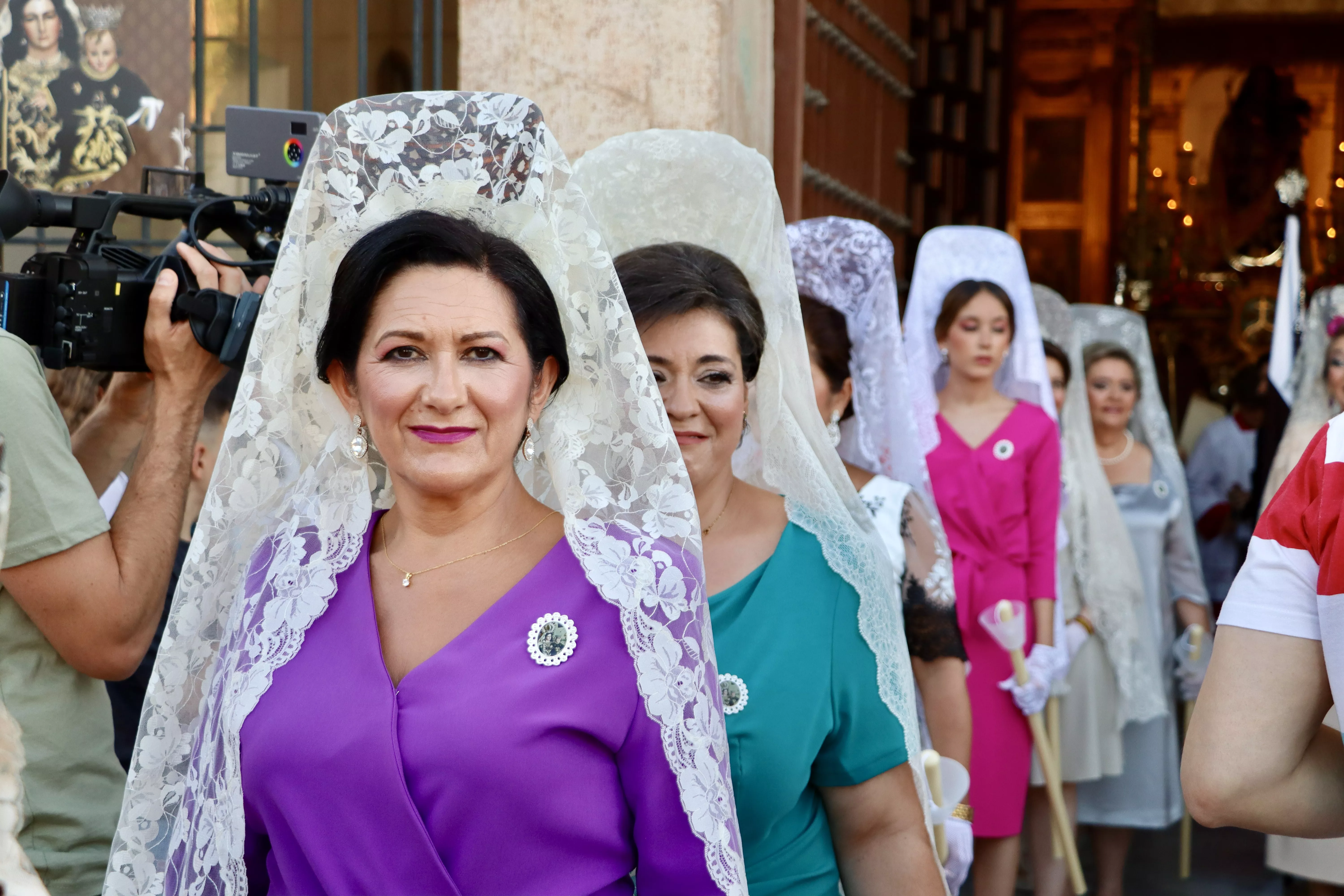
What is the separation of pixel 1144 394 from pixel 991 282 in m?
1.49

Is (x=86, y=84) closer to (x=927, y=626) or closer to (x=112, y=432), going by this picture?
(x=112, y=432)

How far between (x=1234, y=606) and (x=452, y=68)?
388 centimetres

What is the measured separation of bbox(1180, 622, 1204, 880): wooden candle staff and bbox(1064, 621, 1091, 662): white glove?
19.8 inches

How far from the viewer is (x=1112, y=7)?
42.3 ft

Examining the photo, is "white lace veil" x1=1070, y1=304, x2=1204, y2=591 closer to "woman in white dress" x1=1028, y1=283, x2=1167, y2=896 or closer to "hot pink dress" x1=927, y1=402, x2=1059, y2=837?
"woman in white dress" x1=1028, y1=283, x2=1167, y2=896

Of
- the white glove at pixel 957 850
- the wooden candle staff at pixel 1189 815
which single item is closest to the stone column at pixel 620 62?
the white glove at pixel 957 850

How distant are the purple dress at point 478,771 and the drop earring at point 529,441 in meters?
0.21

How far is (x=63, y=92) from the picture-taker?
490cm

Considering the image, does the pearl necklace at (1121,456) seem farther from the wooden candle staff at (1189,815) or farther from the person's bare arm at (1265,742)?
the person's bare arm at (1265,742)

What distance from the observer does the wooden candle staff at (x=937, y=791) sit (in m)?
2.74

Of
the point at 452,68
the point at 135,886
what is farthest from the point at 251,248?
the point at 452,68

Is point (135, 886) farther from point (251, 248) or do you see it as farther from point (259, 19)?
point (259, 19)

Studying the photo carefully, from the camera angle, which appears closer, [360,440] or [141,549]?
[360,440]

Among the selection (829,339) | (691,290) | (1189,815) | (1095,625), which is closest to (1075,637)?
(1095,625)
